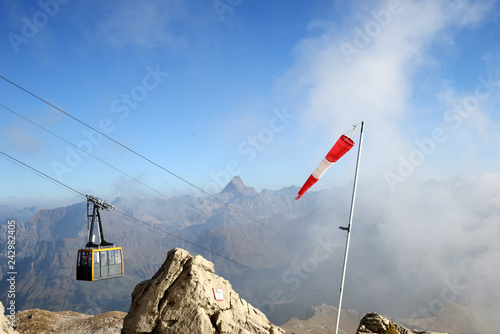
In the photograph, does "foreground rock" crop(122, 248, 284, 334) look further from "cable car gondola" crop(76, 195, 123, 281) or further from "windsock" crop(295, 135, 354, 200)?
"cable car gondola" crop(76, 195, 123, 281)

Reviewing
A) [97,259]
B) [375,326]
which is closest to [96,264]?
[97,259]

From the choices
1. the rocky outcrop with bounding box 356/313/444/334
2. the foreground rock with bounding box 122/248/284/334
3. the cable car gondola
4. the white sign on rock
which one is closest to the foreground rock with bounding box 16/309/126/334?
the cable car gondola

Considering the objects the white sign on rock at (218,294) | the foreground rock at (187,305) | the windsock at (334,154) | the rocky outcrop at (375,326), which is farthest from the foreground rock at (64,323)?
the windsock at (334,154)

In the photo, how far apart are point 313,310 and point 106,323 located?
128 m

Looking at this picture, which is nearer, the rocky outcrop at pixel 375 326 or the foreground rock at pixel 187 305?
the foreground rock at pixel 187 305

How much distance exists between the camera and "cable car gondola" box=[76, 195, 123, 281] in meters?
24.4

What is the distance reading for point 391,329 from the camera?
56.1 feet

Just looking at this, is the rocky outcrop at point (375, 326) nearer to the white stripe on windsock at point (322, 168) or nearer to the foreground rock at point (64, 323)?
the white stripe on windsock at point (322, 168)

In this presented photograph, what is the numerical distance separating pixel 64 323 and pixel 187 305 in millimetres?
28743

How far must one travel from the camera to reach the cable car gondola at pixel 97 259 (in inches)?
960

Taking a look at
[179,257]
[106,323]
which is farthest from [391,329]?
[106,323]

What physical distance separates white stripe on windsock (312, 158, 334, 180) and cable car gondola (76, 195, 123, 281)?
59.9ft

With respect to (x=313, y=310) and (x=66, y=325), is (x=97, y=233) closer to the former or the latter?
(x=66, y=325)

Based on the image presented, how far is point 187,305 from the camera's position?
13859 millimetres
